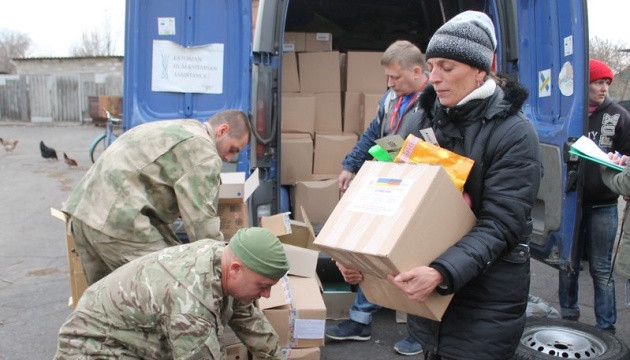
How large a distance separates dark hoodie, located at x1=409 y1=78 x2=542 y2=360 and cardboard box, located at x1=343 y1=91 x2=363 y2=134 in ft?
11.7

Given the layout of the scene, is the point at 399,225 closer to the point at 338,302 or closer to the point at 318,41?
the point at 338,302

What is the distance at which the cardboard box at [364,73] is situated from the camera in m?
5.48

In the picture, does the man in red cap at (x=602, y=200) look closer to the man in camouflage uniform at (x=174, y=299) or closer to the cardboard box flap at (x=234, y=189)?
the cardboard box flap at (x=234, y=189)

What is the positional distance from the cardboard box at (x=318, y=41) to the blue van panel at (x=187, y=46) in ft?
5.89

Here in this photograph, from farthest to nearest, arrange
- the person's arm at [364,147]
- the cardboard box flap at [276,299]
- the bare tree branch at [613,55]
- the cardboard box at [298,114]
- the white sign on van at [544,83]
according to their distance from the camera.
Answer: the bare tree branch at [613,55], the cardboard box at [298,114], the person's arm at [364,147], the white sign on van at [544,83], the cardboard box flap at [276,299]

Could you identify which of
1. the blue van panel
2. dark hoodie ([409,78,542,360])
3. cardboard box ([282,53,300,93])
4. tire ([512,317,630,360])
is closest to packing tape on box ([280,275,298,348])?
tire ([512,317,630,360])

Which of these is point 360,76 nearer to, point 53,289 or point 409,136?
point 53,289

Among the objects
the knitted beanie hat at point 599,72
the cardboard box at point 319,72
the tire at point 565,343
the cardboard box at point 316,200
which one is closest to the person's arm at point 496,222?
the tire at point 565,343

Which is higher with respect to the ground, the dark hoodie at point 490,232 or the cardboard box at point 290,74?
the cardboard box at point 290,74

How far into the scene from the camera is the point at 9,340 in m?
3.72

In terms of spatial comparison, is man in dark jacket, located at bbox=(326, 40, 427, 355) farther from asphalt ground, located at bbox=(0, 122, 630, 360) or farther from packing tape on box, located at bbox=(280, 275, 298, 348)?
packing tape on box, located at bbox=(280, 275, 298, 348)

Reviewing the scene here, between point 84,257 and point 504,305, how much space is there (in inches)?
81.4

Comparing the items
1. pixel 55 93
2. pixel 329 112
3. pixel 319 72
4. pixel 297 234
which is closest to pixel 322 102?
pixel 329 112

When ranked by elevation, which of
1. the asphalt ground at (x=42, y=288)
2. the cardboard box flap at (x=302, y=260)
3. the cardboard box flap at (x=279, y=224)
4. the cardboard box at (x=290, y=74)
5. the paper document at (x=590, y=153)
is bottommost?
the asphalt ground at (x=42, y=288)
